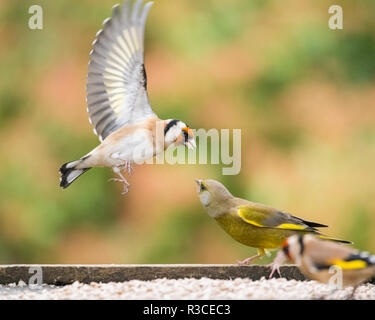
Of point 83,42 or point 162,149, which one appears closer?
point 162,149

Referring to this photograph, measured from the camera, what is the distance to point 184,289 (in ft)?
8.31

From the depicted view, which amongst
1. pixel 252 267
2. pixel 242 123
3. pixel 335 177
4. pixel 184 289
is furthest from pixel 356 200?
pixel 184 289

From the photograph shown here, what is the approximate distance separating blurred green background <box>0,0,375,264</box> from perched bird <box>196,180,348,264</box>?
182cm

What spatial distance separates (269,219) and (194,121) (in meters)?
2.10

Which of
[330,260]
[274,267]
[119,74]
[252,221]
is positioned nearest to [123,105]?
[119,74]

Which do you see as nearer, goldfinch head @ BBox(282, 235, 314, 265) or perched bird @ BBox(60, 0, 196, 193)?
goldfinch head @ BBox(282, 235, 314, 265)

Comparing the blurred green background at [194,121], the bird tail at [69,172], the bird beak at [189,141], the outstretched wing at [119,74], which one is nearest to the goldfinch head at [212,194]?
the bird beak at [189,141]

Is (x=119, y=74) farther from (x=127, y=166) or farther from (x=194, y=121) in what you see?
(x=194, y=121)

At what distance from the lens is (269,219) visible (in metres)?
2.66

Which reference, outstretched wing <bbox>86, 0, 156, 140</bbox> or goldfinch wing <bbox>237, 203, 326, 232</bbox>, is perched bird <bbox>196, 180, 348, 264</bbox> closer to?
goldfinch wing <bbox>237, 203, 326, 232</bbox>

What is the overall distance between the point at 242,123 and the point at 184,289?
246cm

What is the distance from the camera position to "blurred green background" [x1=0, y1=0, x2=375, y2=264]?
459 cm

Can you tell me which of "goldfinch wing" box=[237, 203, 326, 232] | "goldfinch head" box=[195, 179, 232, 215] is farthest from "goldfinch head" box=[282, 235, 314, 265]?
"goldfinch head" box=[195, 179, 232, 215]
